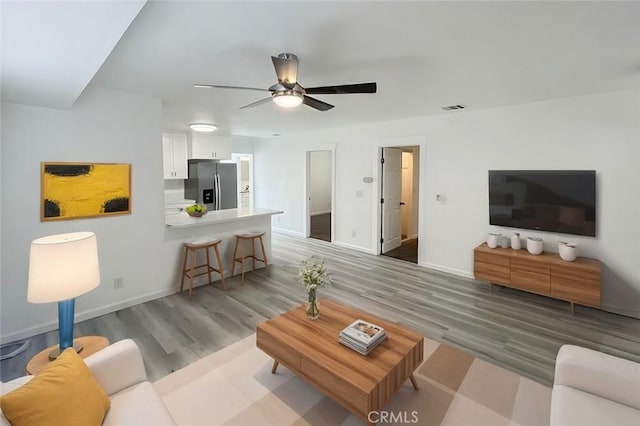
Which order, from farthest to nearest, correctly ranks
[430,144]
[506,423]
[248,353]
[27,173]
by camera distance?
[430,144], [27,173], [248,353], [506,423]

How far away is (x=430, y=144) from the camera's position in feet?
15.9

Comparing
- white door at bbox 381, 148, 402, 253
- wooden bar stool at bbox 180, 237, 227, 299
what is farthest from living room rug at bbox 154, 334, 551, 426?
white door at bbox 381, 148, 402, 253

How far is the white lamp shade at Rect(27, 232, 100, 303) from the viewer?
1.67 m

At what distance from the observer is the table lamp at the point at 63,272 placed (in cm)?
167

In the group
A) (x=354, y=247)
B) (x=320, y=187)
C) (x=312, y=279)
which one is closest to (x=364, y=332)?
(x=312, y=279)

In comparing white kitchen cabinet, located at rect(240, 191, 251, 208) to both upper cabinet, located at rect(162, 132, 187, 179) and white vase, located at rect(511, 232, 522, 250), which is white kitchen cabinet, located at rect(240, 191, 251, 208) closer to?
upper cabinet, located at rect(162, 132, 187, 179)

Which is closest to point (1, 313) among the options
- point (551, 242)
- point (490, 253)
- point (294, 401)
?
point (294, 401)

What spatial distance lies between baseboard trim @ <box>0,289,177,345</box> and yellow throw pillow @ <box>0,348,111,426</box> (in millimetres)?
2194

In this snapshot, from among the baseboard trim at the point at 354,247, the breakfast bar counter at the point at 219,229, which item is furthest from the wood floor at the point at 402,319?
the baseboard trim at the point at 354,247

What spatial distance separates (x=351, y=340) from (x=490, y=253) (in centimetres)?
277

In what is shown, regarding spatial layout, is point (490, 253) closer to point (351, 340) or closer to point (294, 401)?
point (351, 340)

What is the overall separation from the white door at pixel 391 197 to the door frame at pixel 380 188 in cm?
10

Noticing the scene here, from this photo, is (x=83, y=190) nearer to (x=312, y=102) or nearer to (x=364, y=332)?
(x=312, y=102)

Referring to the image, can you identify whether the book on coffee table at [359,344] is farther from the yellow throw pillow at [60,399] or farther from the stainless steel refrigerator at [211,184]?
the stainless steel refrigerator at [211,184]
